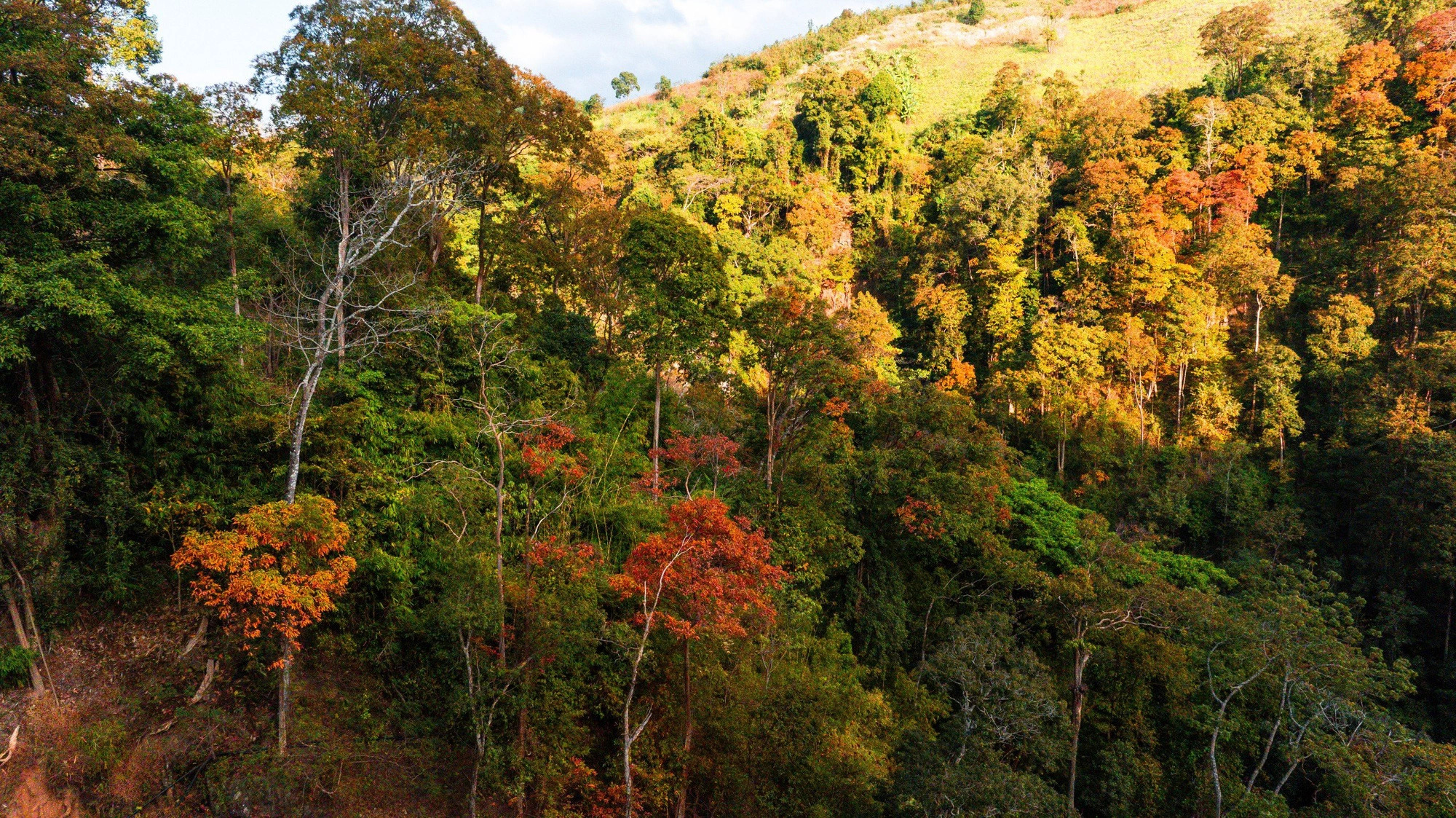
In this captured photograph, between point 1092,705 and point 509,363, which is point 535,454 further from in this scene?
point 1092,705

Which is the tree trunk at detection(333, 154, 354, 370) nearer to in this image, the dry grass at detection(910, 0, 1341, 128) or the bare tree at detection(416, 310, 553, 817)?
the bare tree at detection(416, 310, 553, 817)

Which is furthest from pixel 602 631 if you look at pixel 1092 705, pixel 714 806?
pixel 1092 705

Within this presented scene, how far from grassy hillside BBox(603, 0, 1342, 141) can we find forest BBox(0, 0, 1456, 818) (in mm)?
22682

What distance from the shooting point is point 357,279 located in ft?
56.3

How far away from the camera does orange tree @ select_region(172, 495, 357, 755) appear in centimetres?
992

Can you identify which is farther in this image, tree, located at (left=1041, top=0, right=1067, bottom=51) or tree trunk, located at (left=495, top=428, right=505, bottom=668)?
tree, located at (left=1041, top=0, right=1067, bottom=51)

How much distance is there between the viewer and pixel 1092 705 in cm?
1889

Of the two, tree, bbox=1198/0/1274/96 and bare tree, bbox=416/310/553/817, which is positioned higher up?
tree, bbox=1198/0/1274/96

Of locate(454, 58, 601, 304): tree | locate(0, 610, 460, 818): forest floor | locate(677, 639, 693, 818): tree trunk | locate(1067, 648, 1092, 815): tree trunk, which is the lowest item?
locate(1067, 648, 1092, 815): tree trunk

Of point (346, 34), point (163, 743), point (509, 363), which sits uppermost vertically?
point (346, 34)

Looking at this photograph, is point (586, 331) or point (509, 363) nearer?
point (509, 363)

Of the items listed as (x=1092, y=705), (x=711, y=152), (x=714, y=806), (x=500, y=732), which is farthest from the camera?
(x=711, y=152)

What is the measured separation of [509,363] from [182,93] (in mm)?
8320

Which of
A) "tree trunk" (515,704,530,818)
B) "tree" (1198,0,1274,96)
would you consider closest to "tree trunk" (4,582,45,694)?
"tree trunk" (515,704,530,818)
